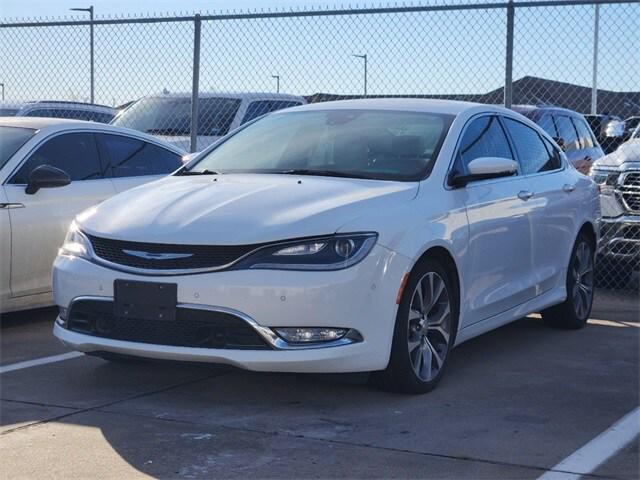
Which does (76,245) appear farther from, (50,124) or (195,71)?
(195,71)

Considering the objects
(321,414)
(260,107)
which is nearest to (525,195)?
(321,414)

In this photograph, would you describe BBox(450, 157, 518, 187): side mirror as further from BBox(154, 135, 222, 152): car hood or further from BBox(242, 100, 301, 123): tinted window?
BBox(242, 100, 301, 123): tinted window

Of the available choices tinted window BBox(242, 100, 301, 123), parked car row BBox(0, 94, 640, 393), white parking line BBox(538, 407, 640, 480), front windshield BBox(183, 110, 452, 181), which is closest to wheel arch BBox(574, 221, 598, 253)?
parked car row BBox(0, 94, 640, 393)

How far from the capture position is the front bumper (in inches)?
204

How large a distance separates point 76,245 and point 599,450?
280 cm

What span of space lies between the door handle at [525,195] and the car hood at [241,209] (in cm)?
123

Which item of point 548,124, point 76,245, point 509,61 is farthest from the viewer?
point 548,124

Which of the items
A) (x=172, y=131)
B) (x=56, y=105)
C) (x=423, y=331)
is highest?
(x=56, y=105)

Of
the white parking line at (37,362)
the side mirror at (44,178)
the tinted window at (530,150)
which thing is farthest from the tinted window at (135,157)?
the tinted window at (530,150)

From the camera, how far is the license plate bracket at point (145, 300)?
5297 mm

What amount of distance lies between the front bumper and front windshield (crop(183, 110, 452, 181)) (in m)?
0.94

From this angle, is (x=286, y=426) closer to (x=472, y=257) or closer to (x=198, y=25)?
(x=472, y=257)

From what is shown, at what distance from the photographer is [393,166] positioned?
6223 millimetres

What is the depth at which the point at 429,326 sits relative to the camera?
19.3 ft
